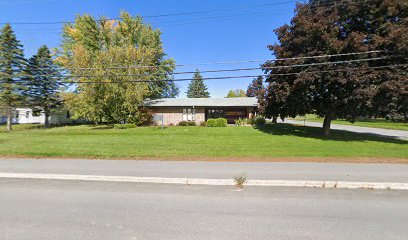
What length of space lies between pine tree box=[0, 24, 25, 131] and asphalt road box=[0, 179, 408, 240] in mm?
30319

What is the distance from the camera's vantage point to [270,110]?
20.3m

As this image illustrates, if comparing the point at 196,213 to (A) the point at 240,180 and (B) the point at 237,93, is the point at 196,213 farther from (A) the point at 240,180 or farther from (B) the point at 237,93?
(B) the point at 237,93

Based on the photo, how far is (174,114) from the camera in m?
29.5

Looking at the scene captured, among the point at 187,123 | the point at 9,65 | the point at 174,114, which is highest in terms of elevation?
the point at 9,65

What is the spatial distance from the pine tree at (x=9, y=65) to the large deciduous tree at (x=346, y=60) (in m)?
32.5

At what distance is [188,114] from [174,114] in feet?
6.44

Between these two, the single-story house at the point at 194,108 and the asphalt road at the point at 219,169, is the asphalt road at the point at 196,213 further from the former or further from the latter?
the single-story house at the point at 194,108

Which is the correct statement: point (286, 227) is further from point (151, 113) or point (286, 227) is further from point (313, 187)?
point (151, 113)

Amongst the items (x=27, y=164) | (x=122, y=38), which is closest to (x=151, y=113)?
(x=122, y=38)

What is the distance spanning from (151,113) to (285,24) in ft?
62.0

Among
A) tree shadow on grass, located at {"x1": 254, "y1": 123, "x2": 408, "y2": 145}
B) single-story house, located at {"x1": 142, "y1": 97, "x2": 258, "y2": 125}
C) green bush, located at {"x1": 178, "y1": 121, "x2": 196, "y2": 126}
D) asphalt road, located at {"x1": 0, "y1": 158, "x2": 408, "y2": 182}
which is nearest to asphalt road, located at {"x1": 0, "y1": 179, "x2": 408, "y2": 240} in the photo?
asphalt road, located at {"x1": 0, "y1": 158, "x2": 408, "y2": 182}

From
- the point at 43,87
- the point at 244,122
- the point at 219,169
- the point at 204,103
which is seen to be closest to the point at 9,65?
the point at 43,87

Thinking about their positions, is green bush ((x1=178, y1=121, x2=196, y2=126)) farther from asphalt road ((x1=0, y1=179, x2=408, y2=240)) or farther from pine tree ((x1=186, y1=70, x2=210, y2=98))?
pine tree ((x1=186, y1=70, x2=210, y2=98))

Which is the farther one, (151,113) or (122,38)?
(122,38)
